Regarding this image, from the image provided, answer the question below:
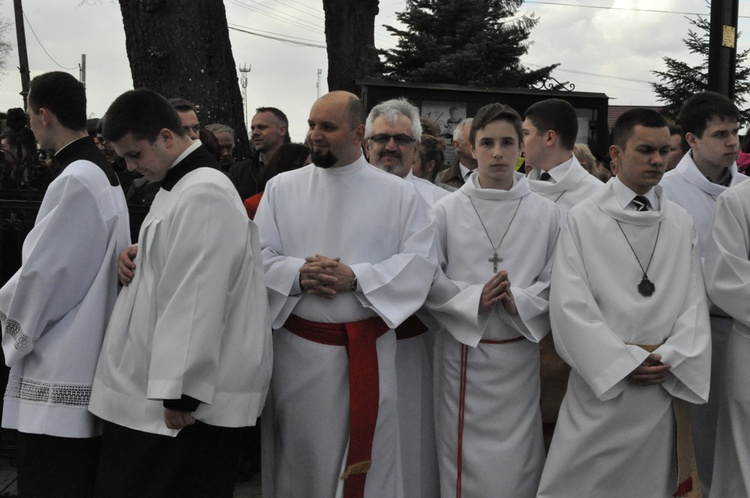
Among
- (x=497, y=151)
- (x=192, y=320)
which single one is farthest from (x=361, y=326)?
(x=497, y=151)

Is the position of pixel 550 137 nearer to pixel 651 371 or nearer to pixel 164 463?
pixel 651 371

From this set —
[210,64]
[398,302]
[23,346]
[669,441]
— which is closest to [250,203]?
[398,302]

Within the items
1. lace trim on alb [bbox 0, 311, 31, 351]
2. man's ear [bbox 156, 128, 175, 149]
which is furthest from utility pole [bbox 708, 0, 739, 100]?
lace trim on alb [bbox 0, 311, 31, 351]

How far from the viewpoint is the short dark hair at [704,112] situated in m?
4.99

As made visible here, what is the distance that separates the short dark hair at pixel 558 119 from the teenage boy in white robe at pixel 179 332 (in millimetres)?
2305

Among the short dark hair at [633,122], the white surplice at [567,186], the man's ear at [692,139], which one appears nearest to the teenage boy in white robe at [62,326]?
the short dark hair at [633,122]

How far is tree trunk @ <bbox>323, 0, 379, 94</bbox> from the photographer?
43.8 ft

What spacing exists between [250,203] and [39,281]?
56.3 inches

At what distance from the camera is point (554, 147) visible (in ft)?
17.1

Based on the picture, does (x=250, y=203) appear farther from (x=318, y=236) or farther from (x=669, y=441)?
(x=669, y=441)

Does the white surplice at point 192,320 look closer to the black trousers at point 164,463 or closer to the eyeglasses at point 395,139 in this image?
the black trousers at point 164,463

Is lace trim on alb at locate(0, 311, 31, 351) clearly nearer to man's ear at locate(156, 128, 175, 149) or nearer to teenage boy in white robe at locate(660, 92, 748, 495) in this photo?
man's ear at locate(156, 128, 175, 149)

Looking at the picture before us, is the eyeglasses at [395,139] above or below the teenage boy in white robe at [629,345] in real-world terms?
above

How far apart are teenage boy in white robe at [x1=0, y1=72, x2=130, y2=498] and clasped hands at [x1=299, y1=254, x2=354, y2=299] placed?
82 cm
